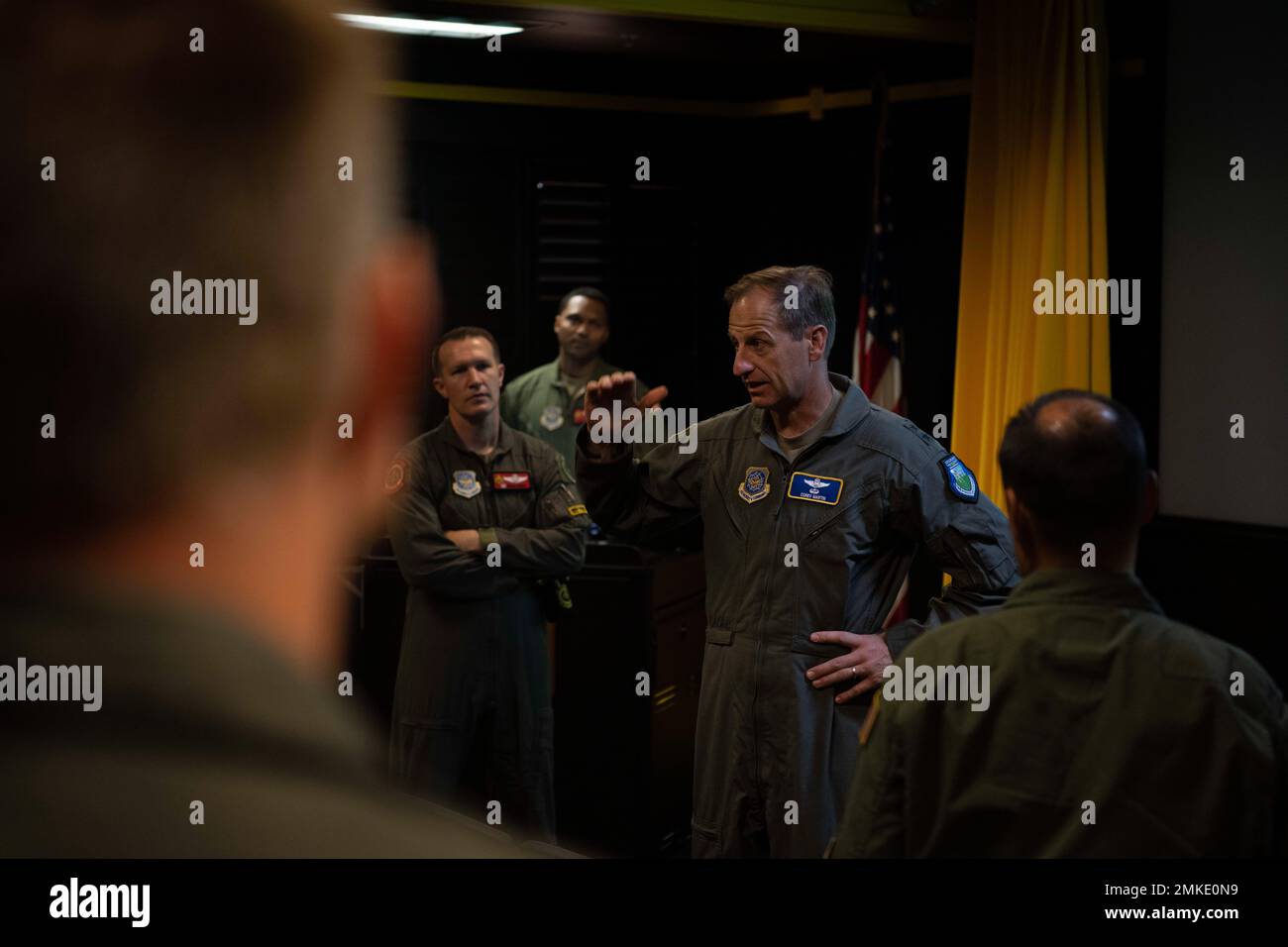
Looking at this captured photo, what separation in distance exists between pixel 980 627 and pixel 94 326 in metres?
1.20

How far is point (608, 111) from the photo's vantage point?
219 inches

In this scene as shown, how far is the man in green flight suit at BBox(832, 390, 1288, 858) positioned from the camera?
1.27 m

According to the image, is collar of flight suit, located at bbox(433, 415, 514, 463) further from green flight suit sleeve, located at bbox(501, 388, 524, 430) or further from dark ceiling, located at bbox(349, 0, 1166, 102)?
green flight suit sleeve, located at bbox(501, 388, 524, 430)

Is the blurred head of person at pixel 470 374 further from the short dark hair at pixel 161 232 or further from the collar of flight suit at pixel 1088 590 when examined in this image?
the short dark hair at pixel 161 232

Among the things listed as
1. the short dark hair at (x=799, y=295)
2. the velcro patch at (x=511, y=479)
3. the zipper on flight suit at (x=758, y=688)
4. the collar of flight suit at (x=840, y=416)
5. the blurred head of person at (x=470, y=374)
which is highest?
the short dark hair at (x=799, y=295)

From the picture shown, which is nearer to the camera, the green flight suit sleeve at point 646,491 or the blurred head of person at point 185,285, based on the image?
the blurred head of person at point 185,285

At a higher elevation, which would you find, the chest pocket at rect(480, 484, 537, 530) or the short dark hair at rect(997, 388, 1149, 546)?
the short dark hair at rect(997, 388, 1149, 546)

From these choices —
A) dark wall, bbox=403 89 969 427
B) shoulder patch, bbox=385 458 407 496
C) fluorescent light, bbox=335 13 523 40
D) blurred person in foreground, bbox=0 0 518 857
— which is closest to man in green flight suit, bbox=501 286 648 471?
dark wall, bbox=403 89 969 427

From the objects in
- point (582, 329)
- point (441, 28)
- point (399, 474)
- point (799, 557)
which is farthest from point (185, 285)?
point (582, 329)

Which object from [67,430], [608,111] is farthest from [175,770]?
[608,111]

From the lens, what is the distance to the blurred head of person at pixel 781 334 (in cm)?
261

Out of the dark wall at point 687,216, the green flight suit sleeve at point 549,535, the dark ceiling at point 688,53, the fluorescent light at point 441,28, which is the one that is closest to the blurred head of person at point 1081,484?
the green flight suit sleeve at point 549,535

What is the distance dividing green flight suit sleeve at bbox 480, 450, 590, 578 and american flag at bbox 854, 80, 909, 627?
133 centimetres

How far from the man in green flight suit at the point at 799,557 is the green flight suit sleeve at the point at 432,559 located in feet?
2.78
